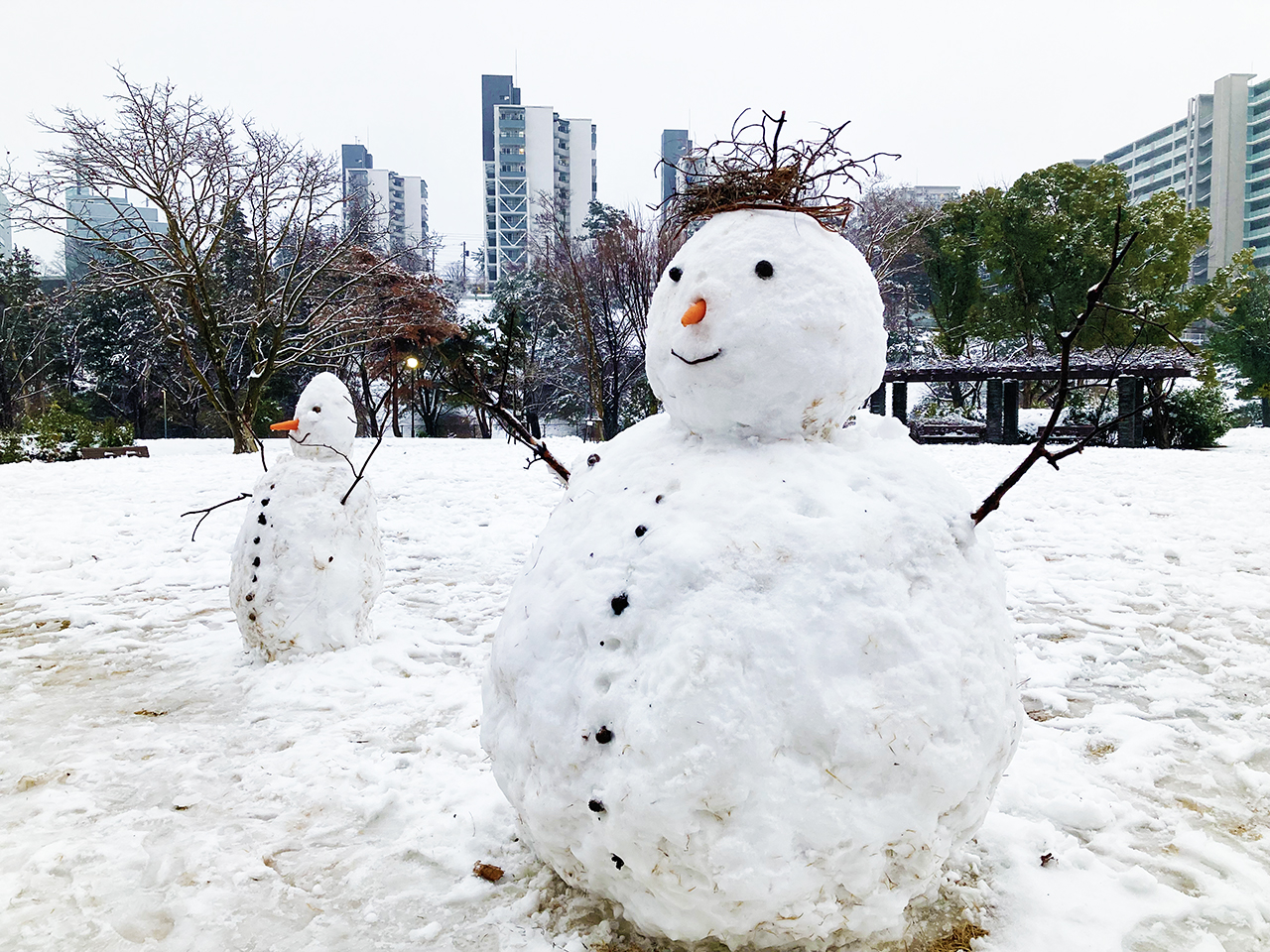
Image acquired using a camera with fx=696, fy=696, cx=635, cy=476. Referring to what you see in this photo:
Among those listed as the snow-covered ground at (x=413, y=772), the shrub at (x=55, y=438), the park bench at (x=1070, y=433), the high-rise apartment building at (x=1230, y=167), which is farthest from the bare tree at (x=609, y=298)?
the high-rise apartment building at (x=1230, y=167)

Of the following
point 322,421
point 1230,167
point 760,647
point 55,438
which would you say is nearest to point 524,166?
point 1230,167

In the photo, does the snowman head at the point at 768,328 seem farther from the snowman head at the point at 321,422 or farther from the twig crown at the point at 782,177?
the snowman head at the point at 321,422

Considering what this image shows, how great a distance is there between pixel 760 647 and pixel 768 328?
857 millimetres

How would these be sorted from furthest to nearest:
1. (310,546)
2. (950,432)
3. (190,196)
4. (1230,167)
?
(1230,167), (950,432), (190,196), (310,546)

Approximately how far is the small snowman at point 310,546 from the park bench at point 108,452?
13761mm

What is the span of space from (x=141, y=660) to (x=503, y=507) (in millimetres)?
5172

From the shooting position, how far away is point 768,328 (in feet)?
6.31

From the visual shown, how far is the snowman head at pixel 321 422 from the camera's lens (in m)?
4.32

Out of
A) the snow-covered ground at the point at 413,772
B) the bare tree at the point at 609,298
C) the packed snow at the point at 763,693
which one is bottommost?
the snow-covered ground at the point at 413,772

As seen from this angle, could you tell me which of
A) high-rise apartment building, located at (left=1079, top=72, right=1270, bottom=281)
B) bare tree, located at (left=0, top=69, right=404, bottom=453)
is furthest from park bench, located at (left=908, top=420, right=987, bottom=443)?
high-rise apartment building, located at (left=1079, top=72, right=1270, bottom=281)

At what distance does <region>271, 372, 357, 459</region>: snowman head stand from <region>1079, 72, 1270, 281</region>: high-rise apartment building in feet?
170

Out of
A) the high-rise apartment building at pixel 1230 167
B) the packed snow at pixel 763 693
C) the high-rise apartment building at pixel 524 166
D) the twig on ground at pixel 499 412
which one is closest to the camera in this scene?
the packed snow at pixel 763 693

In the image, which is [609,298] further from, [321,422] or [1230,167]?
[1230,167]

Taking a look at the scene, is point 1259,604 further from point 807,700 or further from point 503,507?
point 503,507
